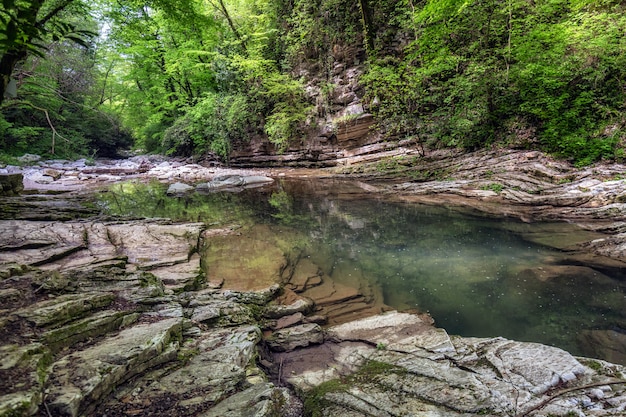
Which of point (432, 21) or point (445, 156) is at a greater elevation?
point (432, 21)

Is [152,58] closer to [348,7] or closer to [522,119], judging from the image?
[348,7]

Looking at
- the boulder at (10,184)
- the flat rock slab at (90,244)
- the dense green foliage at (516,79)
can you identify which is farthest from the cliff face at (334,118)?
the boulder at (10,184)

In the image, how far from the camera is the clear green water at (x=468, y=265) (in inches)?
159

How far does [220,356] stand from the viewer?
2.91 m

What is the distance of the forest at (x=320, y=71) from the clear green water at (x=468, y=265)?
429cm

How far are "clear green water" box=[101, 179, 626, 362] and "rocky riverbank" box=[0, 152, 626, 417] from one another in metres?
0.67

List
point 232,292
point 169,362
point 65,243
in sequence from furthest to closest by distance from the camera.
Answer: point 65,243, point 232,292, point 169,362

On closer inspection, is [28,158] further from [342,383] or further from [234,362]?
[342,383]

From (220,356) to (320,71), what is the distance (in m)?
18.8

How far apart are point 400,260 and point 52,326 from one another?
5079mm

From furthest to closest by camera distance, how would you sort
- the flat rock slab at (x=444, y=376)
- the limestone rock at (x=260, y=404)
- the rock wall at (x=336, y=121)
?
the rock wall at (x=336, y=121) → the flat rock slab at (x=444, y=376) → the limestone rock at (x=260, y=404)

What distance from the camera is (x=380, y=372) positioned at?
2932mm

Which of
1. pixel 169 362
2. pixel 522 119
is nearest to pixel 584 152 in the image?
pixel 522 119

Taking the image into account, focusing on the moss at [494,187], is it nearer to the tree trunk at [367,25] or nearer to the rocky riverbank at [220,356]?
the rocky riverbank at [220,356]
